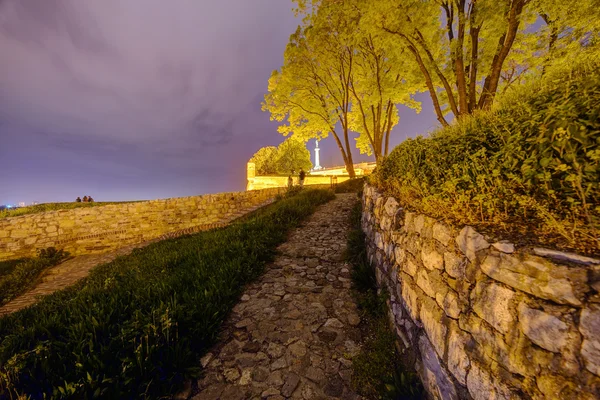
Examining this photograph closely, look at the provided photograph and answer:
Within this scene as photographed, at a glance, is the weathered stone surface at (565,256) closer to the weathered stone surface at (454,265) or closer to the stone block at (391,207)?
the weathered stone surface at (454,265)

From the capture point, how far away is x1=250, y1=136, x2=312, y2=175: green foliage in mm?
38281

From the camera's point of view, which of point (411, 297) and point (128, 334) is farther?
point (128, 334)

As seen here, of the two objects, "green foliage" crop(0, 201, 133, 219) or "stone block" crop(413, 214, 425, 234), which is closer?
"stone block" crop(413, 214, 425, 234)

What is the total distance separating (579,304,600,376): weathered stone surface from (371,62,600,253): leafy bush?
1.37 feet

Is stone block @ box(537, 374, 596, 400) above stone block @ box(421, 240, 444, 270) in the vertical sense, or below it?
below

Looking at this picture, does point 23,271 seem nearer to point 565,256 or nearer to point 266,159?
point 565,256

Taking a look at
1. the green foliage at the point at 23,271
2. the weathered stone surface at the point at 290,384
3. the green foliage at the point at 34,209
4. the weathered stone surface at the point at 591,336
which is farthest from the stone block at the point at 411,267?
the green foliage at the point at 34,209

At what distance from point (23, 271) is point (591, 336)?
52.7ft

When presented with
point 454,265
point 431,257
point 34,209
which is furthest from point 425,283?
point 34,209

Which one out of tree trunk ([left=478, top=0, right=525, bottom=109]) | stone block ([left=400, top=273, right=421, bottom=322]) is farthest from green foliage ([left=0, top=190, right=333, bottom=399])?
tree trunk ([left=478, top=0, right=525, bottom=109])

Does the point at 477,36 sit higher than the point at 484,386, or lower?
higher

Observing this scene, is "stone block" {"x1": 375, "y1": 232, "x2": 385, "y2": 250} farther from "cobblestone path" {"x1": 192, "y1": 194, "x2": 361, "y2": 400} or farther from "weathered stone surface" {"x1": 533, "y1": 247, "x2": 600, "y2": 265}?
"weathered stone surface" {"x1": 533, "y1": 247, "x2": 600, "y2": 265}

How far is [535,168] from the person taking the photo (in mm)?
1754

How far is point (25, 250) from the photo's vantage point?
11.3 m
